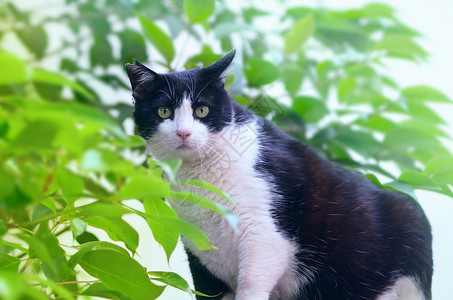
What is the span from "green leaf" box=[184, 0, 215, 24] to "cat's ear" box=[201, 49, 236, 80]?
0.34 feet

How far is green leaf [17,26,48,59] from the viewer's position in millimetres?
1139

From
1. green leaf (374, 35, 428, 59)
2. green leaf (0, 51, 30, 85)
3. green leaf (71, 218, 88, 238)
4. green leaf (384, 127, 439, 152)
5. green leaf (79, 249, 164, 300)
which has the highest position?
green leaf (0, 51, 30, 85)

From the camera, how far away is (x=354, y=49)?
150cm

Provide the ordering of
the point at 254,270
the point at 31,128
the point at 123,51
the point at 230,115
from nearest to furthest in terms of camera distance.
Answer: the point at 31,128 < the point at 254,270 < the point at 230,115 < the point at 123,51

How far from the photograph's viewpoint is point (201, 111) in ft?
2.67

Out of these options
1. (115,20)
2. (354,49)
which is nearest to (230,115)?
(115,20)

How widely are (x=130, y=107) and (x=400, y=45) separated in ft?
2.51

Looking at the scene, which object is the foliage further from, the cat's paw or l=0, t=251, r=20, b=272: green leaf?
the cat's paw

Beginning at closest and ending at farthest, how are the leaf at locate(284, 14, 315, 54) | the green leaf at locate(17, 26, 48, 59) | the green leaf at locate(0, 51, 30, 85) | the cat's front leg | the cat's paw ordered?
the green leaf at locate(0, 51, 30, 85), the cat's front leg, the cat's paw, the green leaf at locate(17, 26, 48, 59), the leaf at locate(284, 14, 315, 54)

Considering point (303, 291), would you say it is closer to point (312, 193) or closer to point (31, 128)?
point (312, 193)

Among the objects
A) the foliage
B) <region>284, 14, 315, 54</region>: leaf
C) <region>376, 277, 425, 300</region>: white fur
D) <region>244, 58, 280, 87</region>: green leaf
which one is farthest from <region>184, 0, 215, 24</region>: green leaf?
<region>376, 277, 425, 300</region>: white fur

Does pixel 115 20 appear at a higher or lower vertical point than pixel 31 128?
lower

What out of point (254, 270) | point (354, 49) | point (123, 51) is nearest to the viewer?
point (254, 270)

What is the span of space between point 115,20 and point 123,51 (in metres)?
0.20
